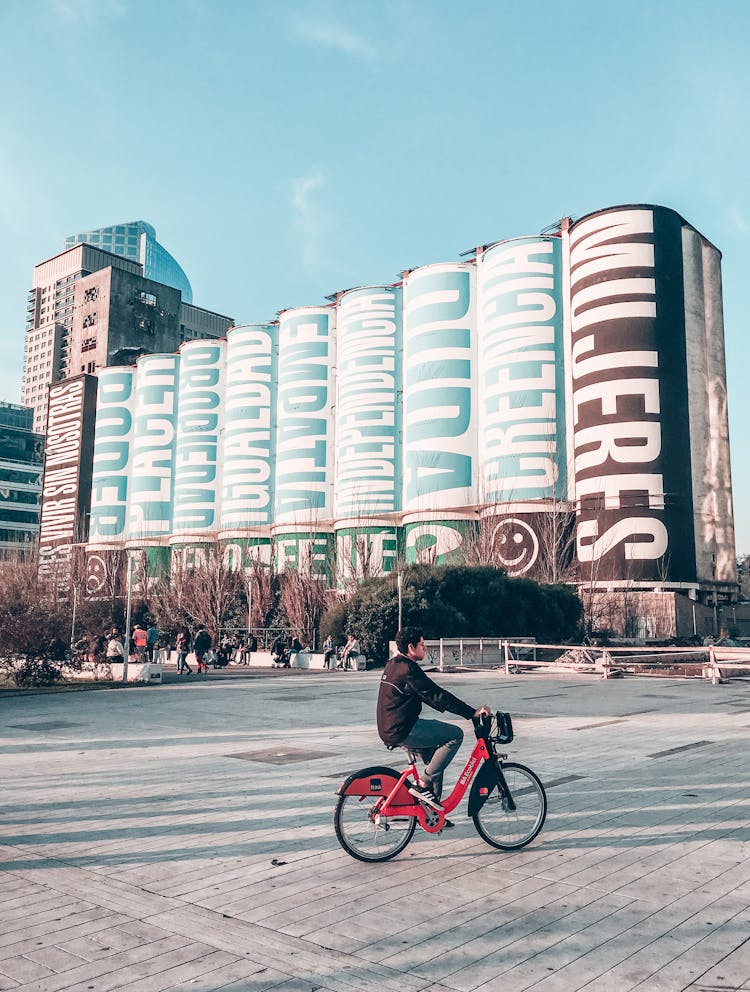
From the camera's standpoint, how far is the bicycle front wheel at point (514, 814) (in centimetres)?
665

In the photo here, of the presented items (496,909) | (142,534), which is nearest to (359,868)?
(496,909)

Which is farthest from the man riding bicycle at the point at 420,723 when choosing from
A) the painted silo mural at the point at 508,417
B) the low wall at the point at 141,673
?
the painted silo mural at the point at 508,417

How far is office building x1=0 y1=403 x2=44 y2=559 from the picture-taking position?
115375 mm

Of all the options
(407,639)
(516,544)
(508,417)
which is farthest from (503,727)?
(508,417)

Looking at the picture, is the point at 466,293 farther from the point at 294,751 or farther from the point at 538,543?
the point at 294,751

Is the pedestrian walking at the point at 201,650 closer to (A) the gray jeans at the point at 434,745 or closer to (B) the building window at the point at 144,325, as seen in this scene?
(A) the gray jeans at the point at 434,745

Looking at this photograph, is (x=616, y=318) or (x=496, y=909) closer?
(x=496, y=909)

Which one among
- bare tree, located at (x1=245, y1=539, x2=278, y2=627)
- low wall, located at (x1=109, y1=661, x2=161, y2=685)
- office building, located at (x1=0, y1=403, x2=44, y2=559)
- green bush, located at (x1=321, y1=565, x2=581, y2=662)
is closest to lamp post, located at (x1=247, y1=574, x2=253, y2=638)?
bare tree, located at (x1=245, y1=539, x2=278, y2=627)

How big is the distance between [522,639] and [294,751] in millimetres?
26995

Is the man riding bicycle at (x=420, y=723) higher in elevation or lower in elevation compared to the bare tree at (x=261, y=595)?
lower

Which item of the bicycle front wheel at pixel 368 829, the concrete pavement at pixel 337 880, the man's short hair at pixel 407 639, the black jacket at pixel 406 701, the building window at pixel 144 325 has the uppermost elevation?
the building window at pixel 144 325

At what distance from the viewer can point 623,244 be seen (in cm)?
5700

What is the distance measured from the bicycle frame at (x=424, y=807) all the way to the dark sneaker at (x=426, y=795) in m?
0.05

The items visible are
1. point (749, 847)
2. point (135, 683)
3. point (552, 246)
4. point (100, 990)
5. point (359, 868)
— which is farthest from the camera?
point (552, 246)
